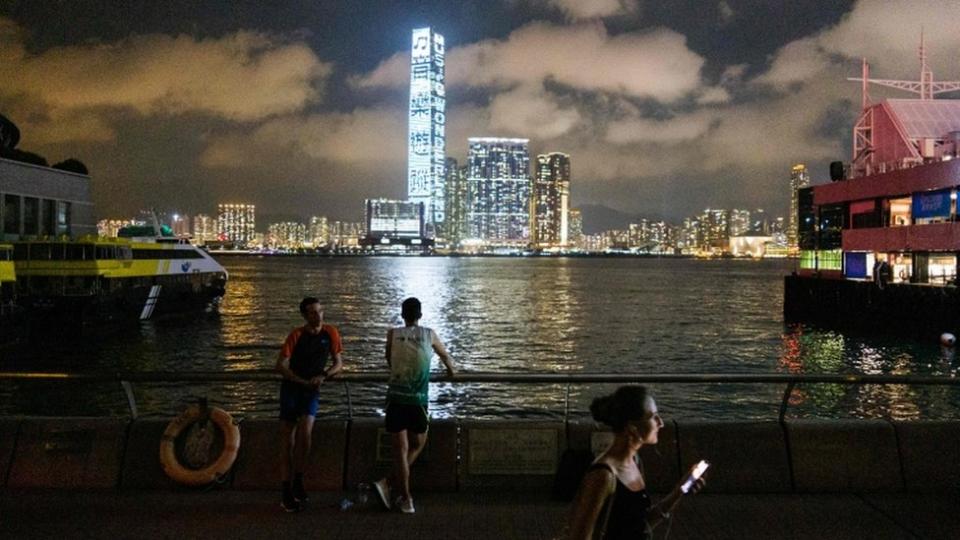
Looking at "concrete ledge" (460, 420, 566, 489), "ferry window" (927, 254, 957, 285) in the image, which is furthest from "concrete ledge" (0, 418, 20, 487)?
"ferry window" (927, 254, 957, 285)

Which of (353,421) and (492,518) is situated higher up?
(353,421)

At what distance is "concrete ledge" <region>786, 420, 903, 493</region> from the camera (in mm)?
7762

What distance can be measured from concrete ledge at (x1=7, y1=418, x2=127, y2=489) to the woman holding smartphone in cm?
601

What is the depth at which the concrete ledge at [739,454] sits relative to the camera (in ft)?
25.4

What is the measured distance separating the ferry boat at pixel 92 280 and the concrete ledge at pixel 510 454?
3862 cm

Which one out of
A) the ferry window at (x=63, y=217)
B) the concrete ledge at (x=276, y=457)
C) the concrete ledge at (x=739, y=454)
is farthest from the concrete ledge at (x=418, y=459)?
the ferry window at (x=63, y=217)

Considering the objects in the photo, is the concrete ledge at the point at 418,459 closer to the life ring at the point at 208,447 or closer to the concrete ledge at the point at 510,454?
the concrete ledge at the point at 510,454

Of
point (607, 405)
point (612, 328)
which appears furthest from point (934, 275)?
point (607, 405)

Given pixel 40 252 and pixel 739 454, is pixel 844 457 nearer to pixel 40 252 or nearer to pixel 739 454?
pixel 739 454

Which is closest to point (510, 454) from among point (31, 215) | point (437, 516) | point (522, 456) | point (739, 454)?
point (522, 456)

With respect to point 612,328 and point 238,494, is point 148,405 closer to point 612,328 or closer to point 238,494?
point 238,494

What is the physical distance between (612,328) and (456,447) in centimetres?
4168

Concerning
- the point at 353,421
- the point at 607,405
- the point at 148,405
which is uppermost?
the point at 607,405

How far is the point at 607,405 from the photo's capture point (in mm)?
3727
